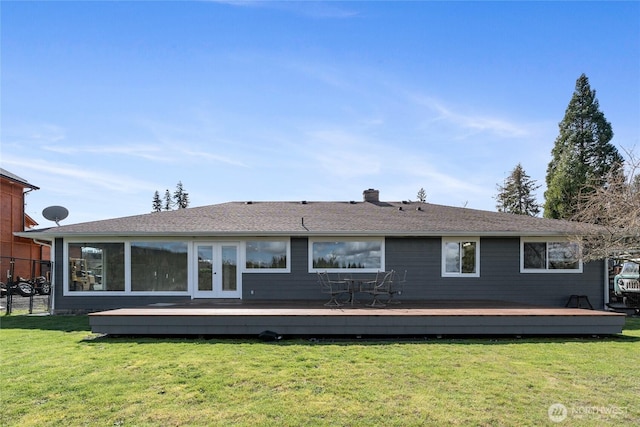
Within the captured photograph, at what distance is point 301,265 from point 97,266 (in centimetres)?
528

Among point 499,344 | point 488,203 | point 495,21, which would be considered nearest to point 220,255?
point 499,344

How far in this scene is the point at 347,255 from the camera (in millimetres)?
10492

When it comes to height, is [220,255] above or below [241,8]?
below

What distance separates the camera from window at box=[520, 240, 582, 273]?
1052cm

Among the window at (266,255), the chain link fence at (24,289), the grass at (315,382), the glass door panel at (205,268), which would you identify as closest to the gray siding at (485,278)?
the window at (266,255)

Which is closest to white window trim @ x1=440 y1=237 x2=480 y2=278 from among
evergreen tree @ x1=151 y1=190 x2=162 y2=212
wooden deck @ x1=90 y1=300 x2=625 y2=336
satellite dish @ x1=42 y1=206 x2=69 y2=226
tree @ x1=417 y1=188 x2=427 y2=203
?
wooden deck @ x1=90 y1=300 x2=625 y2=336

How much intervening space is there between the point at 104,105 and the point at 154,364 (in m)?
8.76

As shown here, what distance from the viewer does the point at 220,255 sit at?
10.5 metres

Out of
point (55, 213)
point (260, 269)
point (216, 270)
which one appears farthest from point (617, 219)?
point (55, 213)

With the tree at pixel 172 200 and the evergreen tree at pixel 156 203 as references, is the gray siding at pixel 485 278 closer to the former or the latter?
the tree at pixel 172 200

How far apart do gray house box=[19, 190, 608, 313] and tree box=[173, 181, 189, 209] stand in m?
44.6

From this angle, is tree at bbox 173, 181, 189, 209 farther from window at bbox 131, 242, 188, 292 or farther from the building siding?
window at bbox 131, 242, 188, 292

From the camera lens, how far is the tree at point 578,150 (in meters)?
24.9

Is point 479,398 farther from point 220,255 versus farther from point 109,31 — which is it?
point 109,31
